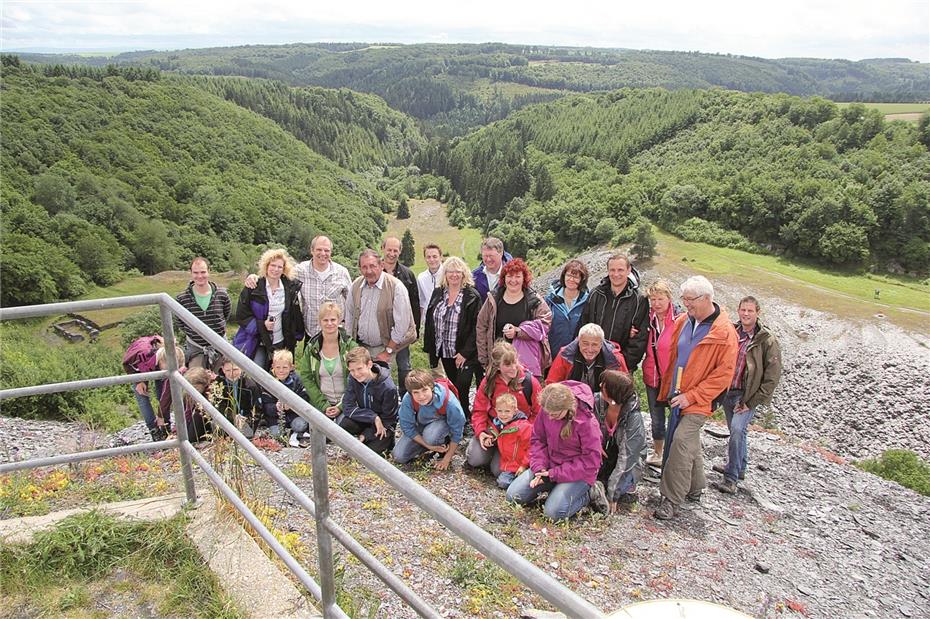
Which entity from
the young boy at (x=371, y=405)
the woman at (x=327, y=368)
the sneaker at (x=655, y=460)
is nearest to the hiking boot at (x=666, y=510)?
the sneaker at (x=655, y=460)

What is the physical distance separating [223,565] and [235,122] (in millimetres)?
147022

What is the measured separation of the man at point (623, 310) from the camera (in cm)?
692

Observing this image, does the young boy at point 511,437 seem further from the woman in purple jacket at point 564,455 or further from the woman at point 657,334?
the woman at point 657,334

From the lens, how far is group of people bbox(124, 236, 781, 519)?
19.2 feet

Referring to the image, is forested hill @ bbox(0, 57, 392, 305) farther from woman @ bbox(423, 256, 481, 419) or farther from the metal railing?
the metal railing

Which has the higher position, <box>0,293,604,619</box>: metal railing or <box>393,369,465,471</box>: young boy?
<box>0,293,604,619</box>: metal railing

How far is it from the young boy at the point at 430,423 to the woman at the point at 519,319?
999mm

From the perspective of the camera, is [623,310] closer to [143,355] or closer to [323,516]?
[323,516]

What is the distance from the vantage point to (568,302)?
7.47 m

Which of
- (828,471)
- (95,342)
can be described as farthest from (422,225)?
(828,471)

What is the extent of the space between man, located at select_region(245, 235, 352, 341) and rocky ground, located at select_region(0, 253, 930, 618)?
1800mm

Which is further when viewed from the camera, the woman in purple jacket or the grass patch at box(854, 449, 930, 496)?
the grass patch at box(854, 449, 930, 496)

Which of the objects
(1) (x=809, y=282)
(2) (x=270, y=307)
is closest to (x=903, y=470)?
(2) (x=270, y=307)

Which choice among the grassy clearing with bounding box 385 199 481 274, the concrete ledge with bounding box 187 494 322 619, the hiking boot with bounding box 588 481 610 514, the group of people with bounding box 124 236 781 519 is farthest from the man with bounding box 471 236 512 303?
the grassy clearing with bounding box 385 199 481 274
